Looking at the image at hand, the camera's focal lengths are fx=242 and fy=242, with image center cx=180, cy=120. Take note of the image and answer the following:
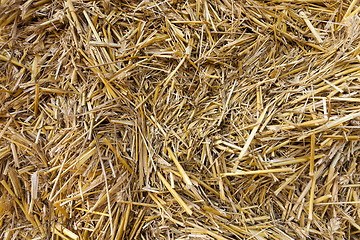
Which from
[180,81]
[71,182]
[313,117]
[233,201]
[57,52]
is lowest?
[233,201]

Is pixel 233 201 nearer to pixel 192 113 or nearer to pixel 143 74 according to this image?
pixel 192 113

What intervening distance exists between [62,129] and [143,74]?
0.43m

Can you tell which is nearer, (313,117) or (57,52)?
(313,117)

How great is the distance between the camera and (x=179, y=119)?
1.09 m

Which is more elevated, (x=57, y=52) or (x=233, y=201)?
(x=57, y=52)

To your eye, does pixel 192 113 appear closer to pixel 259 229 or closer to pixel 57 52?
pixel 259 229

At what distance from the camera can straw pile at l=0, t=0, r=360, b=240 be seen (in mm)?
998

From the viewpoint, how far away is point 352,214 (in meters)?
1.07

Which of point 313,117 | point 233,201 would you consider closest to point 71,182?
point 233,201

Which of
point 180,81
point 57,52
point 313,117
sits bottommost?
point 313,117

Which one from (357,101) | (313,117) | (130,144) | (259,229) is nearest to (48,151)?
(130,144)

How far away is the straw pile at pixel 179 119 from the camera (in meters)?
1.00

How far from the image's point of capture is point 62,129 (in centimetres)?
106

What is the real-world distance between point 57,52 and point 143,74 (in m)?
0.41
